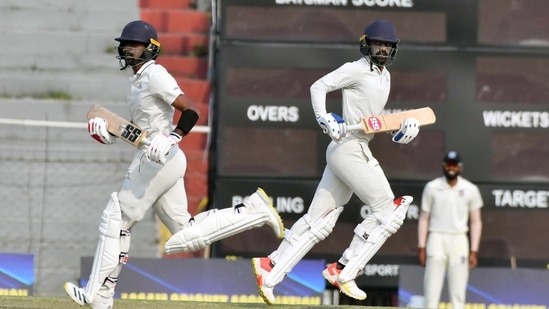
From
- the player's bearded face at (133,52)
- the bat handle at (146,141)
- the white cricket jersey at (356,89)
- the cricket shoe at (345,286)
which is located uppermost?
the player's bearded face at (133,52)

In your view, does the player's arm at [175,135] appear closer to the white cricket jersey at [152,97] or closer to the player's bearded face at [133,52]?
the white cricket jersey at [152,97]

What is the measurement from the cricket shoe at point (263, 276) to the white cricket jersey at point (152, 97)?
1059mm

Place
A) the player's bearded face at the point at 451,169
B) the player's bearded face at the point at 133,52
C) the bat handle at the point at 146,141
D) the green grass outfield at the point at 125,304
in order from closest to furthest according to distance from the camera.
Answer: the bat handle at the point at 146,141 → the player's bearded face at the point at 133,52 → the green grass outfield at the point at 125,304 → the player's bearded face at the point at 451,169

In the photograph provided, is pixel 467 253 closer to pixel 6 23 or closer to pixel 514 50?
pixel 514 50

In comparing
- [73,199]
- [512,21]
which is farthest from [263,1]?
[73,199]

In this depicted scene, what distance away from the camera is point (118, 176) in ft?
42.6

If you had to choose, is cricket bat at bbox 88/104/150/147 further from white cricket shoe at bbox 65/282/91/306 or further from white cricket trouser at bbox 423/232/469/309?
white cricket trouser at bbox 423/232/469/309

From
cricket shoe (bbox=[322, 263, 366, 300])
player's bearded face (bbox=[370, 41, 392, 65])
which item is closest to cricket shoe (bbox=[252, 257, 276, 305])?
cricket shoe (bbox=[322, 263, 366, 300])

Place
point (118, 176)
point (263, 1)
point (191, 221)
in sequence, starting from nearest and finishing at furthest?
point (191, 221) → point (263, 1) → point (118, 176)

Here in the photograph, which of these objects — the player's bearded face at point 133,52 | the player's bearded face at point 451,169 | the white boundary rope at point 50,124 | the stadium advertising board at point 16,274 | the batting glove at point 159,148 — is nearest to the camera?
the batting glove at point 159,148

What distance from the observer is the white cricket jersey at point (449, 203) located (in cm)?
1166

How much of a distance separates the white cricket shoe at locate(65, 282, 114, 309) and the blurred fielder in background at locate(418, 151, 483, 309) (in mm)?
3477

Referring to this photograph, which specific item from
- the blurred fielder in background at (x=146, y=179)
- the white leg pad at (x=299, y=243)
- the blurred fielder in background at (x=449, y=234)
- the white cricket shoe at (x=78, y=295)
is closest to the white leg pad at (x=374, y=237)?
the white leg pad at (x=299, y=243)

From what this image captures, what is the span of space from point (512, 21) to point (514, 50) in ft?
0.76
